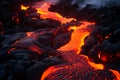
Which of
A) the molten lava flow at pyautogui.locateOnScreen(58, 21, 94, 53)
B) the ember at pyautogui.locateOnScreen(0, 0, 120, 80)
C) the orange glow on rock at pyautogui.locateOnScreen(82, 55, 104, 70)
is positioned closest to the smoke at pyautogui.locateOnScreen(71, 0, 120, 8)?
the ember at pyautogui.locateOnScreen(0, 0, 120, 80)

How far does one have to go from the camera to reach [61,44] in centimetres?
→ 1039

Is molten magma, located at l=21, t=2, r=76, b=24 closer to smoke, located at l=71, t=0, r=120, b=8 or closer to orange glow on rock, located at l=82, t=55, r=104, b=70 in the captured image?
smoke, located at l=71, t=0, r=120, b=8

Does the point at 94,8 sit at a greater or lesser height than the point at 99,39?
greater

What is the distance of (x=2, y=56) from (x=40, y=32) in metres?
2.76

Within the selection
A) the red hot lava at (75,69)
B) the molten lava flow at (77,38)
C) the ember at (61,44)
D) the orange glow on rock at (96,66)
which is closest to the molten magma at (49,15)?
the ember at (61,44)

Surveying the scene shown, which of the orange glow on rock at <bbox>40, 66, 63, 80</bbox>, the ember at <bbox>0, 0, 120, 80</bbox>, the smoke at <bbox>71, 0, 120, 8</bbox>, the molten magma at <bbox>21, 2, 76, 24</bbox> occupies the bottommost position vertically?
the orange glow on rock at <bbox>40, 66, 63, 80</bbox>

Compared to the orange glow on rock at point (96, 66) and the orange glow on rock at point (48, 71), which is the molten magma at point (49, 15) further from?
the orange glow on rock at point (48, 71)

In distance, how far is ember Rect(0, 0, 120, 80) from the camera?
316 inches

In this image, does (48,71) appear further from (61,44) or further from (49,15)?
(49,15)

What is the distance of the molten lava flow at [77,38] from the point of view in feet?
32.1

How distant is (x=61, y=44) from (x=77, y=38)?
68cm

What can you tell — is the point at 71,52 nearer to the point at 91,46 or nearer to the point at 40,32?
the point at 91,46

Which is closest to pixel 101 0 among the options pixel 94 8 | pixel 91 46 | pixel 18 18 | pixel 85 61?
pixel 94 8

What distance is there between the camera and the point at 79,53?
9.26 meters
